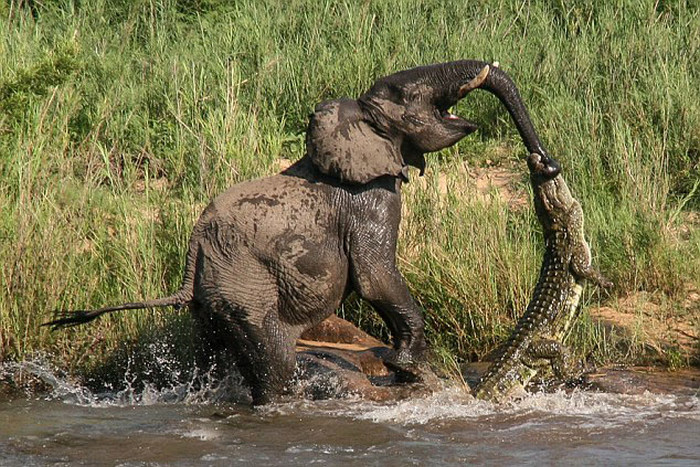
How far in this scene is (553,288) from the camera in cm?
718

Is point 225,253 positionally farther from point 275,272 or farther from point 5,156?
point 5,156

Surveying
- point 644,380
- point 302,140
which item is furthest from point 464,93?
point 302,140

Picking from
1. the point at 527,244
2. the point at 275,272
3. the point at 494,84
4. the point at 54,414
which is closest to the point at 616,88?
the point at 527,244

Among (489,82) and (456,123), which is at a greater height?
(489,82)

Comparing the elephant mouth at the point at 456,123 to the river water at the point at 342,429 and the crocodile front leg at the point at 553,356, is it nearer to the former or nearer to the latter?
the crocodile front leg at the point at 553,356

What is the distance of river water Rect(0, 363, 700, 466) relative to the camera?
6.13m

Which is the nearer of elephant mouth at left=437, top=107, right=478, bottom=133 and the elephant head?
the elephant head

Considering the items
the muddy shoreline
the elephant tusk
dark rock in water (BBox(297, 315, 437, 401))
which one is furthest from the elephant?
the muddy shoreline

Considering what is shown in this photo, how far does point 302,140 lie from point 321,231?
10.9 feet

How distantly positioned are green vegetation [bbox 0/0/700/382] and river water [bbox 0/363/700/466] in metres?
0.50

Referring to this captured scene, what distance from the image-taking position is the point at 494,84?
673cm

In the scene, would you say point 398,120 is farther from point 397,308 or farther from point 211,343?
point 211,343

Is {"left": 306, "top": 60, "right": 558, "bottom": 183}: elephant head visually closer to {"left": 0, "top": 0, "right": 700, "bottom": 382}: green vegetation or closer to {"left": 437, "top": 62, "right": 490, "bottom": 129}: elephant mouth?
{"left": 437, "top": 62, "right": 490, "bottom": 129}: elephant mouth

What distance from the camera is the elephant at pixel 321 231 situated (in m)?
6.65
